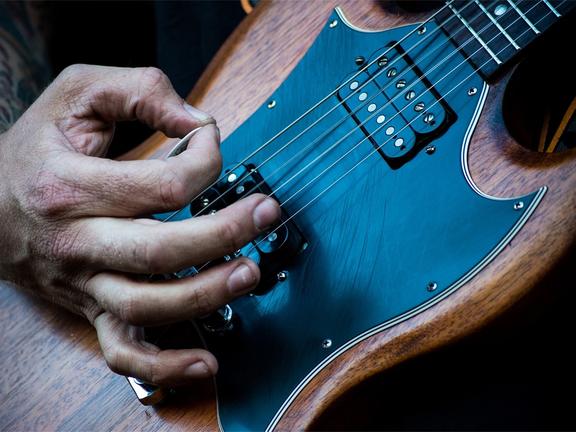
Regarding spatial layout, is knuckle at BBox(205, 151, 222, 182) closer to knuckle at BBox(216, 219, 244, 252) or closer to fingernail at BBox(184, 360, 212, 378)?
knuckle at BBox(216, 219, 244, 252)

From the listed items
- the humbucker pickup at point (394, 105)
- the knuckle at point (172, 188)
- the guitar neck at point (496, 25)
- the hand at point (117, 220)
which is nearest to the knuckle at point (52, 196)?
the hand at point (117, 220)

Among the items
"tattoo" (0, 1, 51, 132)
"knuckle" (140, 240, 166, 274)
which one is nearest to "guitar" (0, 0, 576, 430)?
"knuckle" (140, 240, 166, 274)

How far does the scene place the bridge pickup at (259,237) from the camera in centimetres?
67

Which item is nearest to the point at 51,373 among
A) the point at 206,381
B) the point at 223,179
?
the point at 206,381

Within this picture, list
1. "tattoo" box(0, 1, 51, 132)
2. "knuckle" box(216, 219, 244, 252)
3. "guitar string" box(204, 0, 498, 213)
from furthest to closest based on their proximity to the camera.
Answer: "tattoo" box(0, 1, 51, 132) < "guitar string" box(204, 0, 498, 213) < "knuckle" box(216, 219, 244, 252)

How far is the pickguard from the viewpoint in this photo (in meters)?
0.61

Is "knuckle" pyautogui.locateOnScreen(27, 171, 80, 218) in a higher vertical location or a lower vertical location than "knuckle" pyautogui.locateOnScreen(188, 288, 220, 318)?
higher

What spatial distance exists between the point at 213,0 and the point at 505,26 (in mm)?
557

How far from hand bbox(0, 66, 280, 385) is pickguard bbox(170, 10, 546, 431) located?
0.21ft

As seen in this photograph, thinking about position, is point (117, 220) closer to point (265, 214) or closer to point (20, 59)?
point (265, 214)

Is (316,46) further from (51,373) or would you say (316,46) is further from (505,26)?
(51,373)

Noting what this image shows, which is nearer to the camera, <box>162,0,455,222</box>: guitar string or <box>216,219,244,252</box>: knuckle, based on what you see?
<box>216,219,244,252</box>: knuckle

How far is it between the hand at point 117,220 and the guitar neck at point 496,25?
10.9 inches

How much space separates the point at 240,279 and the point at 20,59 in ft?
2.27
